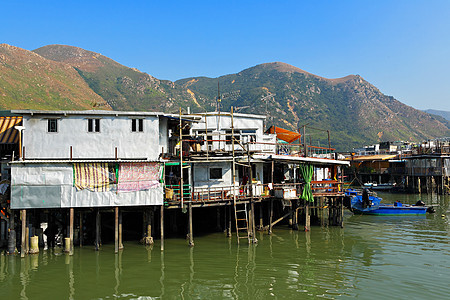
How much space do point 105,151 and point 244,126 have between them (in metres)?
14.5

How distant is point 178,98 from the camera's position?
488ft

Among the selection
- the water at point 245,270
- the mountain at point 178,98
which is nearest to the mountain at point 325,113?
the mountain at point 178,98

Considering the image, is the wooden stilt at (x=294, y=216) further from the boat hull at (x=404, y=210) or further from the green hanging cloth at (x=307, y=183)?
the boat hull at (x=404, y=210)

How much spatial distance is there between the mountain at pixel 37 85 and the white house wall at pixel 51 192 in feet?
229

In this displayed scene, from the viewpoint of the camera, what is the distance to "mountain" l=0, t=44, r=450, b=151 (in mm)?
108000

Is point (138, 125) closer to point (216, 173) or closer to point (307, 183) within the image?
point (216, 173)

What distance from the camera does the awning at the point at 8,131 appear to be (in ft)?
83.5

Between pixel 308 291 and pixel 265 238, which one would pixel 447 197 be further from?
pixel 308 291

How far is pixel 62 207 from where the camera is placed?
22.5 m

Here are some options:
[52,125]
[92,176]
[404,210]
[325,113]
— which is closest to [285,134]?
[404,210]

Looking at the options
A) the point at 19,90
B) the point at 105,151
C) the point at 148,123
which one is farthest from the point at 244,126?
the point at 19,90

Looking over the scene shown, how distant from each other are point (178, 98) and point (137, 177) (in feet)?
422

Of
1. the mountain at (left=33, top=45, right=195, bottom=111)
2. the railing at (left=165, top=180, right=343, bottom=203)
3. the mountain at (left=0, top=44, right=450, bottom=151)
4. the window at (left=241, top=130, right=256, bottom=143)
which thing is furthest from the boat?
the mountain at (left=33, top=45, right=195, bottom=111)

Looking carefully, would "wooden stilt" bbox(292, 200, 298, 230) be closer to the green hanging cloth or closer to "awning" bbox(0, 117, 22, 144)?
the green hanging cloth
